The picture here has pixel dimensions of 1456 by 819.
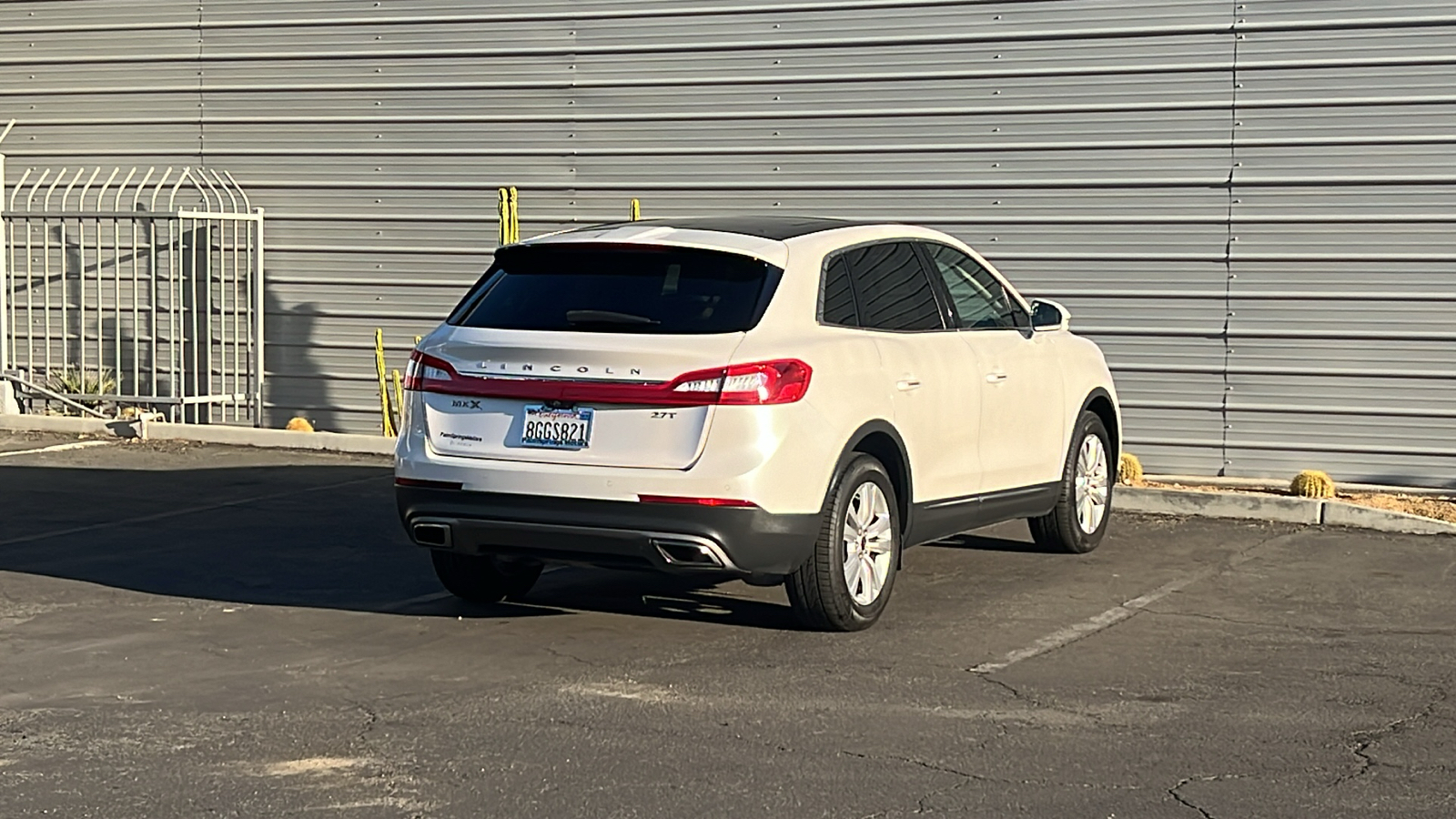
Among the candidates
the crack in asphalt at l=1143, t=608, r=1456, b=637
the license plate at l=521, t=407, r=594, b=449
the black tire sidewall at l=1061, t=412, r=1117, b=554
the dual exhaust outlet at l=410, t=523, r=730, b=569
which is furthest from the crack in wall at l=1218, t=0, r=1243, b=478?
the license plate at l=521, t=407, r=594, b=449

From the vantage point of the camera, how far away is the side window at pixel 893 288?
871cm

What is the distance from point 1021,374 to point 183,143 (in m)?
9.82

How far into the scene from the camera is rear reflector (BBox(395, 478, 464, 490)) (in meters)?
7.99

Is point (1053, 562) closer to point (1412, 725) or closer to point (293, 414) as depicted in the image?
point (1412, 725)

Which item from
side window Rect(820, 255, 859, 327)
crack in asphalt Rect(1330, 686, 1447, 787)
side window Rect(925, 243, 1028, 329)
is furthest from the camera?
side window Rect(925, 243, 1028, 329)

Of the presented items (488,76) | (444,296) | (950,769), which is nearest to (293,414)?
(444,296)

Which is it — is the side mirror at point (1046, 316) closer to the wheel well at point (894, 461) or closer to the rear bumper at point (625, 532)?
the wheel well at point (894, 461)

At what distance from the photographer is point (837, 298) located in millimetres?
8477

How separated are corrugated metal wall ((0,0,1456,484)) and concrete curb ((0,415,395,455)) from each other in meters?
1.39

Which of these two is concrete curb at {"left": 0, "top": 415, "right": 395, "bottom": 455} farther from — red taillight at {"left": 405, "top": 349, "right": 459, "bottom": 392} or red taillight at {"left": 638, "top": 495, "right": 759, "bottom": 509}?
red taillight at {"left": 638, "top": 495, "right": 759, "bottom": 509}

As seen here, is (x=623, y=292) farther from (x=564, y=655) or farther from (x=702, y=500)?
(x=564, y=655)

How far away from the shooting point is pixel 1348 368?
13.5m

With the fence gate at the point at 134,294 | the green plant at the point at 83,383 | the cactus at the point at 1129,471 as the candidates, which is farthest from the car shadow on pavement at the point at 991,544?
the green plant at the point at 83,383

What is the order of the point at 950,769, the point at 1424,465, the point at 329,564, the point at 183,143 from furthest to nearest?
the point at 183,143
the point at 1424,465
the point at 329,564
the point at 950,769
